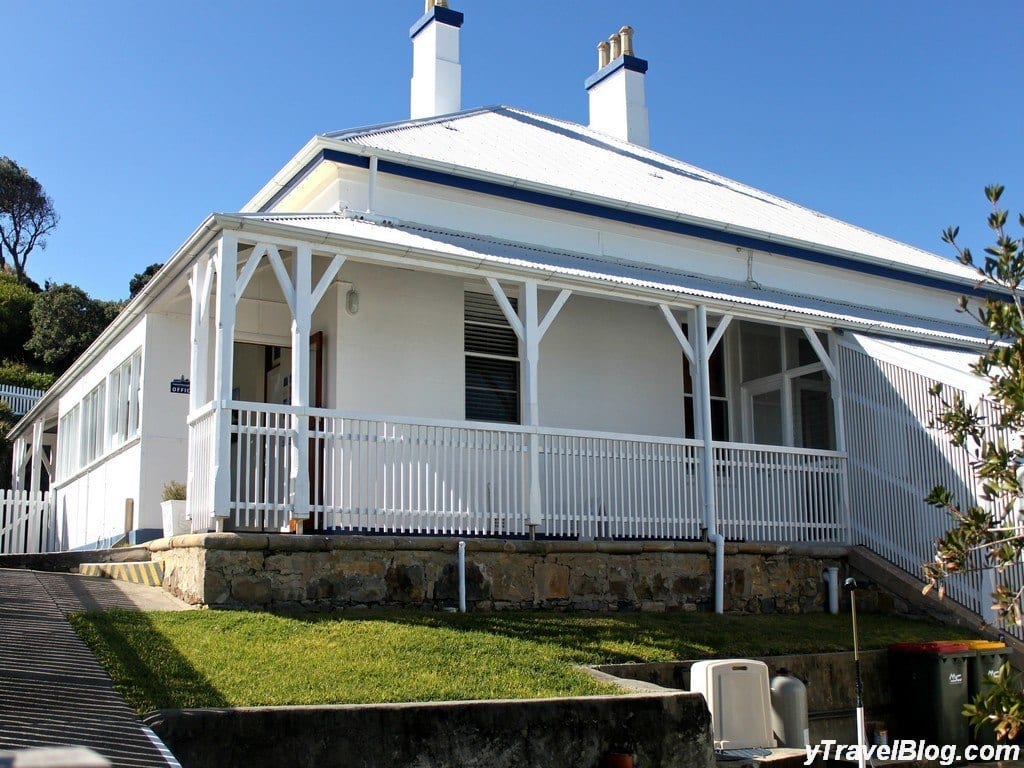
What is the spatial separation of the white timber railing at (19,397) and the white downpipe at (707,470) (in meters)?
20.8

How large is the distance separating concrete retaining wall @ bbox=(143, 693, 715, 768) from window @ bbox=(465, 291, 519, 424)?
20.4 feet

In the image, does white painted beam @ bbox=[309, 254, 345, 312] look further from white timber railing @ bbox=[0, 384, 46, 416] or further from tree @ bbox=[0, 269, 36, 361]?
tree @ bbox=[0, 269, 36, 361]

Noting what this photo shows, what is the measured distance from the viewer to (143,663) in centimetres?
751

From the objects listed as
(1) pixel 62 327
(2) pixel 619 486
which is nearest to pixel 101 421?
(2) pixel 619 486

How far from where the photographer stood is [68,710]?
6.11 m

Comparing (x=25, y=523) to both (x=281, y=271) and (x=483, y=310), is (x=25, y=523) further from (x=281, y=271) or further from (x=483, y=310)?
(x=281, y=271)

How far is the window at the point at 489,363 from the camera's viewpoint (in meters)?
13.5

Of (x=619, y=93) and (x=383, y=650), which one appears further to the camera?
(x=619, y=93)

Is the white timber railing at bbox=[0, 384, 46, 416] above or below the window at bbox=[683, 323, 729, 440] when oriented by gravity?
above

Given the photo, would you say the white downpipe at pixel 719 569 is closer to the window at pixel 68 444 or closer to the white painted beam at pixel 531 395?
the white painted beam at pixel 531 395

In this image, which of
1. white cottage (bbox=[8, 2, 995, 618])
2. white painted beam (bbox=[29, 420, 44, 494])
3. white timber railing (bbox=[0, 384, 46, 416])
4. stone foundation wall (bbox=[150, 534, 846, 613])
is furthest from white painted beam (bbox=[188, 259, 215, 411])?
white timber railing (bbox=[0, 384, 46, 416])

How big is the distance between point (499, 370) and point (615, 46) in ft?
32.5

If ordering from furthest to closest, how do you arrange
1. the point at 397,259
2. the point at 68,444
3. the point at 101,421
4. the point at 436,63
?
1. the point at 436,63
2. the point at 68,444
3. the point at 101,421
4. the point at 397,259

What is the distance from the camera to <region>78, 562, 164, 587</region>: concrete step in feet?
36.1
